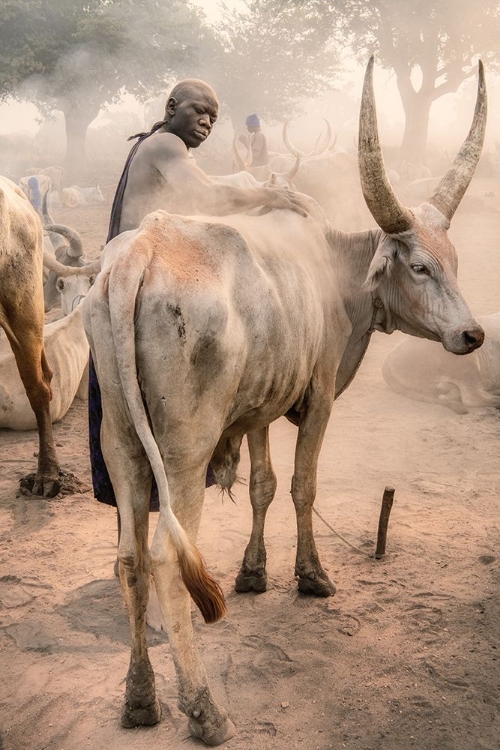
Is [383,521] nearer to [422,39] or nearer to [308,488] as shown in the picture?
[308,488]

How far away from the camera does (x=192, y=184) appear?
10.6ft

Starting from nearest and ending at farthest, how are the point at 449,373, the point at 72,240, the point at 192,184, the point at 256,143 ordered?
the point at 192,184 < the point at 449,373 < the point at 72,240 < the point at 256,143

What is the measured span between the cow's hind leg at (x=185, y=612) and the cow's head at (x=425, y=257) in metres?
1.39

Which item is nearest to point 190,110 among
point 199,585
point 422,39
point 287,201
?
point 287,201

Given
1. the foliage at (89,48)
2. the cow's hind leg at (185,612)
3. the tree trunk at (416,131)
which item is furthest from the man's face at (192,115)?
the foliage at (89,48)

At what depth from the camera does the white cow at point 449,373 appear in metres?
6.33

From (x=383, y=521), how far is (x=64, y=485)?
2173 mm

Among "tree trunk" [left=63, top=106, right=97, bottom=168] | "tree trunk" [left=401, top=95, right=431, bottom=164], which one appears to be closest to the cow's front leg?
"tree trunk" [left=401, top=95, right=431, bottom=164]

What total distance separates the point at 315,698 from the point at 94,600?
1.28 m

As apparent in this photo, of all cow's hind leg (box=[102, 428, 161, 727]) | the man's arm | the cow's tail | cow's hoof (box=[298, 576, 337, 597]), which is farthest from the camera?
cow's hoof (box=[298, 576, 337, 597])

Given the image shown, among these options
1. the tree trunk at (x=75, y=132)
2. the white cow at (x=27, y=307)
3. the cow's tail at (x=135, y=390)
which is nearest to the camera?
the cow's tail at (x=135, y=390)

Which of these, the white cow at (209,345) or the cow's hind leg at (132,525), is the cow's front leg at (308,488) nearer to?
the white cow at (209,345)

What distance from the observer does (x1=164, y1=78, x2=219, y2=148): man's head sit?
346cm

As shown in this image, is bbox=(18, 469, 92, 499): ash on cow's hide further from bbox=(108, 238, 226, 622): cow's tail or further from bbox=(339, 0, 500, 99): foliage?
bbox=(339, 0, 500, 99): foliage
